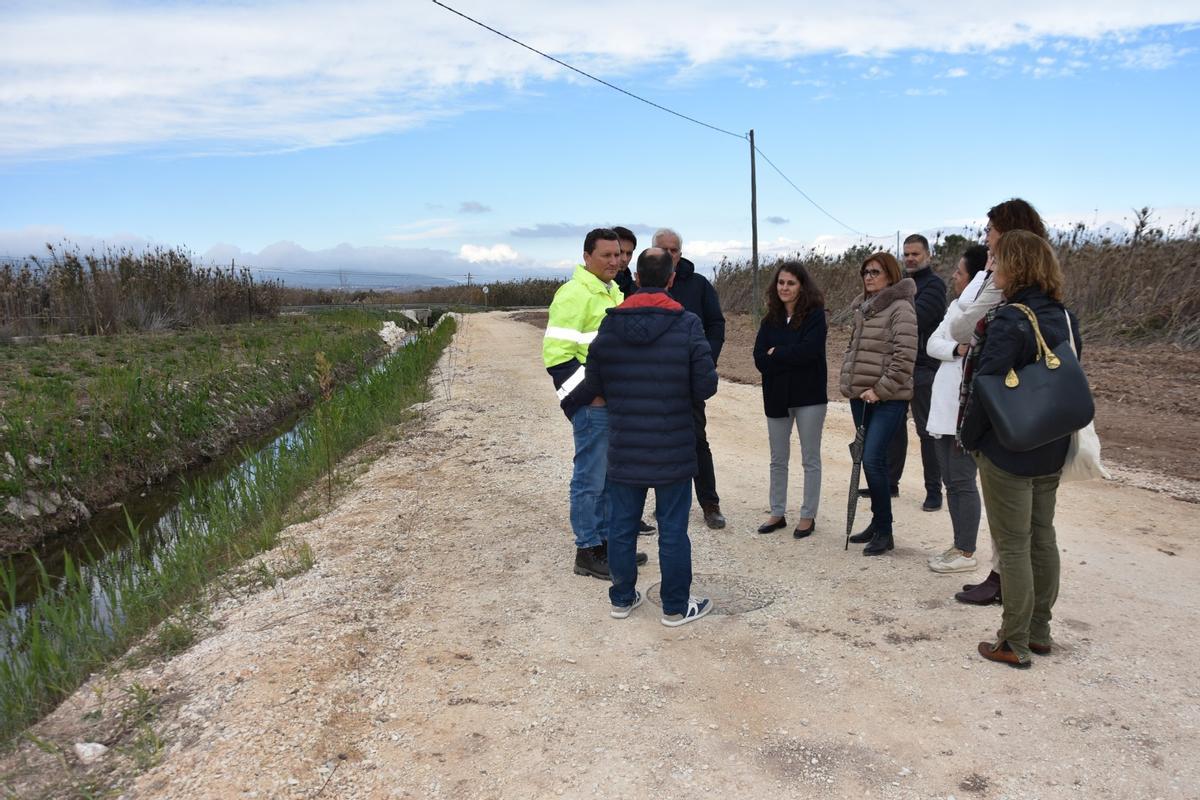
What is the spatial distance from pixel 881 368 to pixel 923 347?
1145mm

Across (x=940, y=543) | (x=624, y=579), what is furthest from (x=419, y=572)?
(x=940, y=543)

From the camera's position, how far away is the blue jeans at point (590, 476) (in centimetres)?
451

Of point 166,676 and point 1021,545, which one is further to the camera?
point 166,676

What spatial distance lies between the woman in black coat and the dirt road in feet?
2.02

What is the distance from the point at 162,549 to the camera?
19.4 ft

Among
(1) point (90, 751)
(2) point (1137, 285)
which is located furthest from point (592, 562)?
(2) point (1137, 285)

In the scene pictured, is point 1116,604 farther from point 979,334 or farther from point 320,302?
point 320,302

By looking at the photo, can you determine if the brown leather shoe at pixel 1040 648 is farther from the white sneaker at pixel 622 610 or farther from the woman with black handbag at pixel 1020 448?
the white sneaker at pixel 622 610

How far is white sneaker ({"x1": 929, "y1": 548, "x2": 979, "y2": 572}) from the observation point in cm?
450

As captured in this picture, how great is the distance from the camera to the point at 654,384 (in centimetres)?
379

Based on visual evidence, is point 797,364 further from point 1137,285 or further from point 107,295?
point 107,295

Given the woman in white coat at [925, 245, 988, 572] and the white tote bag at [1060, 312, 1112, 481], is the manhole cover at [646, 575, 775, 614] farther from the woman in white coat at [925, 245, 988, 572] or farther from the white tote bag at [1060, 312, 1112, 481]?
the white tote bag at [1060, 312, 1112, 481]

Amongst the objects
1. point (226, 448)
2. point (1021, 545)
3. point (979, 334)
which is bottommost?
point (226, 448)

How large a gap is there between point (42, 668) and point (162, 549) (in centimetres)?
207
